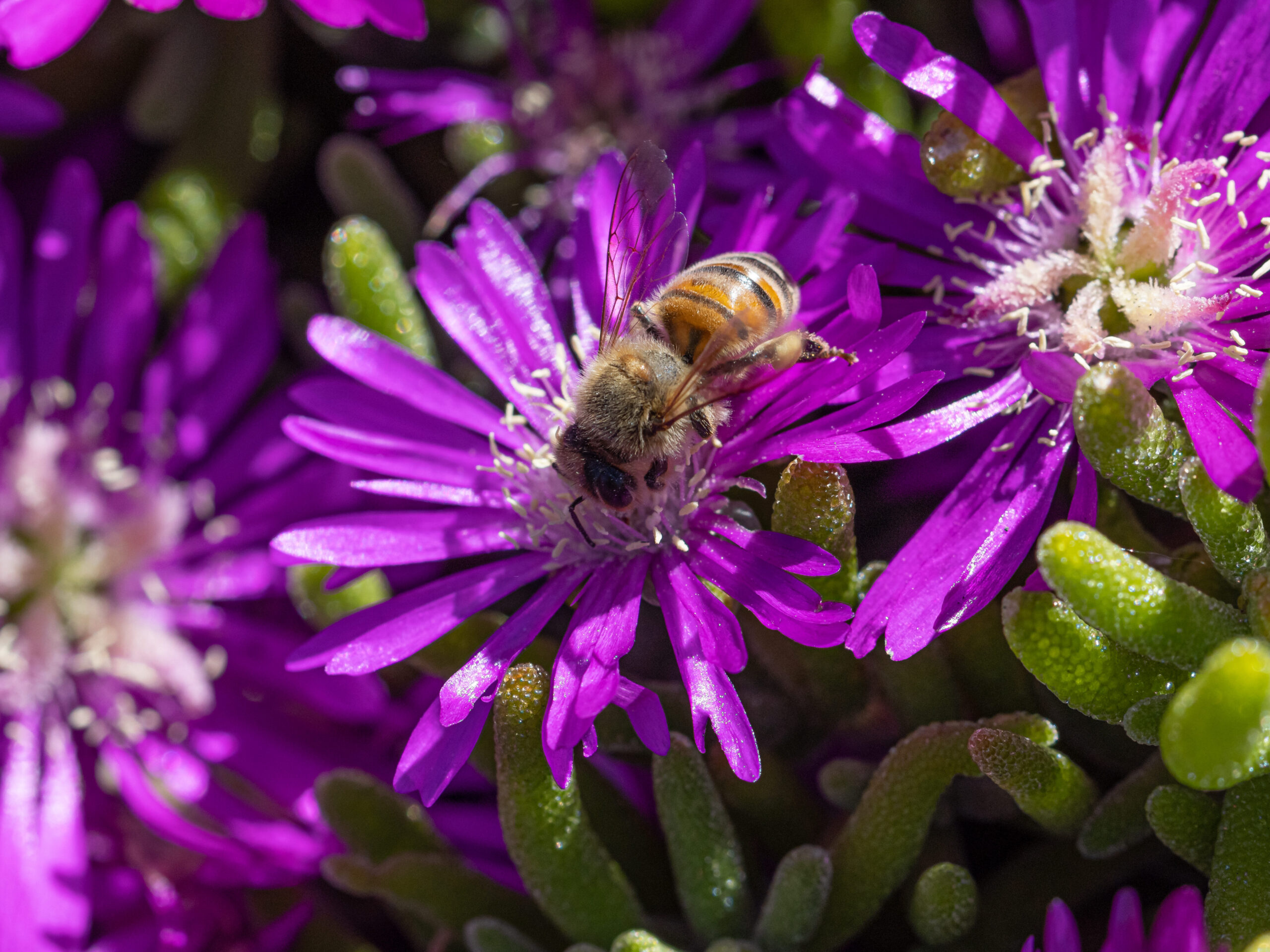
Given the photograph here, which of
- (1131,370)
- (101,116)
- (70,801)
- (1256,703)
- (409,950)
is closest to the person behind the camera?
(1256,703)

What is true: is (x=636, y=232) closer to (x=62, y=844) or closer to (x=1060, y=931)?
(x=1060, y=931)

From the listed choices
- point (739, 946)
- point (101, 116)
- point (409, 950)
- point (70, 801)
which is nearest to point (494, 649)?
point (739, 946)

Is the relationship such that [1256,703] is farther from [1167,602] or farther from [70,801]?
[70,801]

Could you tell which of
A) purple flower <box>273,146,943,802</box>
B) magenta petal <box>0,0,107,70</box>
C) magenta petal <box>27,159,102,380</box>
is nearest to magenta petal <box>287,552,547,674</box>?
purple flower <box>273,146,943,802</box>

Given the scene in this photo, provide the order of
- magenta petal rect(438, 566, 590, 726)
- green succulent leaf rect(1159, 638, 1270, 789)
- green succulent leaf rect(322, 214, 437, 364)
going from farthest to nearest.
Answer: green succulent leaf rect(322, 214, 437, 364)
magenta petal rect(438, 566, 590, 726)
green succulent leaf rect(1159, 638, 1270, 789)

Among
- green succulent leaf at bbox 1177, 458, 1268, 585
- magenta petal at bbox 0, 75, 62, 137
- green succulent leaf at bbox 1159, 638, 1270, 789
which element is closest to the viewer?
green succulent leaf at bbox 1159, 638, 1270, 789

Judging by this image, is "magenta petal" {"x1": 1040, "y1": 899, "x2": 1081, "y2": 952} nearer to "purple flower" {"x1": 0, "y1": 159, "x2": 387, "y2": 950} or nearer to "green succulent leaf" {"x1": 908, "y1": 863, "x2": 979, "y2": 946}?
"green succulent leaf" {"x1": 908, "y1": 863, "x2": 979, "y2": 946}

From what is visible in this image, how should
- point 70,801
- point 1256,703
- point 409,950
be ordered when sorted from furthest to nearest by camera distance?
point 70,801 → point 409,950 → point 1256,703

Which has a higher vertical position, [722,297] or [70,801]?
[722,297]

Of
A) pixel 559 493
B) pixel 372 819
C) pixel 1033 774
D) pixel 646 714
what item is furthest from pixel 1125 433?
pixel 372 819
